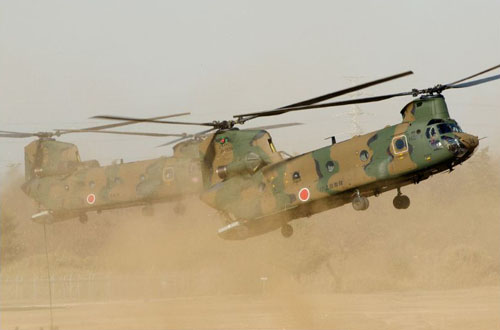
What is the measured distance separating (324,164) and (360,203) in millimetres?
1918

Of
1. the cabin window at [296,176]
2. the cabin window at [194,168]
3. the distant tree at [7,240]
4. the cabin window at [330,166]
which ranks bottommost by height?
the cabin window at [330,166]

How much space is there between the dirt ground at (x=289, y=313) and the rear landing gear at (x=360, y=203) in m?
19.1

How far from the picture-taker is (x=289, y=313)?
51781mm

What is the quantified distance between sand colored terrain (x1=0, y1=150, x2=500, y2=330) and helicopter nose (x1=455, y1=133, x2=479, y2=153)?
21.7 metres

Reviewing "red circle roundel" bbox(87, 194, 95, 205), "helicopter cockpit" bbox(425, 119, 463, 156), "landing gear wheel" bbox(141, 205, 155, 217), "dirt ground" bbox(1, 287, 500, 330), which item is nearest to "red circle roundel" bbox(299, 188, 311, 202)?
"helicopter cockpit" bbox(425, 119, 463, 156)

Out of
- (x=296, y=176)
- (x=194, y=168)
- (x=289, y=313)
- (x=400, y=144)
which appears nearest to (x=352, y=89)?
(x=400, y=144)

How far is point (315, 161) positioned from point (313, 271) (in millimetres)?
32530

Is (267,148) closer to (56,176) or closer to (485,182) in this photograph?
(56,176)

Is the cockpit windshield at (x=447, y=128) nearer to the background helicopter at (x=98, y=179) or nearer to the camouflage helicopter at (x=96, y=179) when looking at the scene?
the background helicopter at (x=98, y=179)

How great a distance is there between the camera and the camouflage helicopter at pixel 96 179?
36344 millimetres

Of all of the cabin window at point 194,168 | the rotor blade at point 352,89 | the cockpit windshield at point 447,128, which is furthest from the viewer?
the cabin window at point 194,168

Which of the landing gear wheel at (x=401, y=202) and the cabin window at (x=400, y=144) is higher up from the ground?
the cabin window at (x=400, y=144)

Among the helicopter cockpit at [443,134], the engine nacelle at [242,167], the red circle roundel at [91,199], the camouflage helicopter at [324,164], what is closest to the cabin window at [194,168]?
the camouflage helicopter at [324,164]

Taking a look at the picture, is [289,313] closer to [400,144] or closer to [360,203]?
[360,203]
